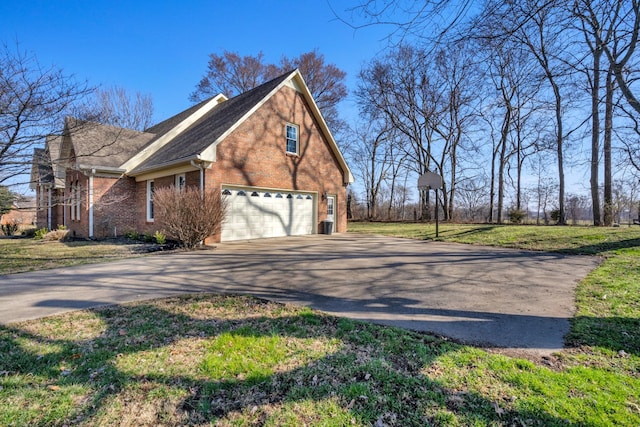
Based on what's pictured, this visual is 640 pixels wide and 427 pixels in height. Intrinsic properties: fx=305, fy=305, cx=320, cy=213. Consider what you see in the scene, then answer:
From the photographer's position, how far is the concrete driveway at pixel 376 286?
159 inches

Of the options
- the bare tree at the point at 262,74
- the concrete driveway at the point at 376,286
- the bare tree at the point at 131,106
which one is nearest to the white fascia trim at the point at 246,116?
the concrete driveway at the point at 376,286

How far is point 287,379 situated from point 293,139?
13.3 metres

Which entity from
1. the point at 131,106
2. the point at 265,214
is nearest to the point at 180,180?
the point at 265,214

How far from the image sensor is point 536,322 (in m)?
4.01

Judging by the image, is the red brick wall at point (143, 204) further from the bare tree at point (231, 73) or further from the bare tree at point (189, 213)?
the bare tree at point (231, 73)

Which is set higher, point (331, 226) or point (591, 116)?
point (591, 116)

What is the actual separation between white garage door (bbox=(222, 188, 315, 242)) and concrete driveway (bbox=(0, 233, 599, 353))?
3.37 m

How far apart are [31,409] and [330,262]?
246 inches

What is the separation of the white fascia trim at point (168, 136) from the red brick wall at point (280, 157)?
18.1ft

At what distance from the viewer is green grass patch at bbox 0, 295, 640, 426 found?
2279mm

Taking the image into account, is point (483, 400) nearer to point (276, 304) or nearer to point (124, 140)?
point (276, 304)

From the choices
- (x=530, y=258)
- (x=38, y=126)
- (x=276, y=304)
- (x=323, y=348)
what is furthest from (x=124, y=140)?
(x=530, y=258)

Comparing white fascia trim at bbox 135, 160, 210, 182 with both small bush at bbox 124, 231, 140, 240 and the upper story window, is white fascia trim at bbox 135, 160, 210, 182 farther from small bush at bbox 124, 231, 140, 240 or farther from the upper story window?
the upper story window

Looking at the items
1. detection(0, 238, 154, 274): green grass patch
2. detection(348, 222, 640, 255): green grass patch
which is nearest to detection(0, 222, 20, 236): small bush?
detection(0, 238, 154, 274): green grass patch
